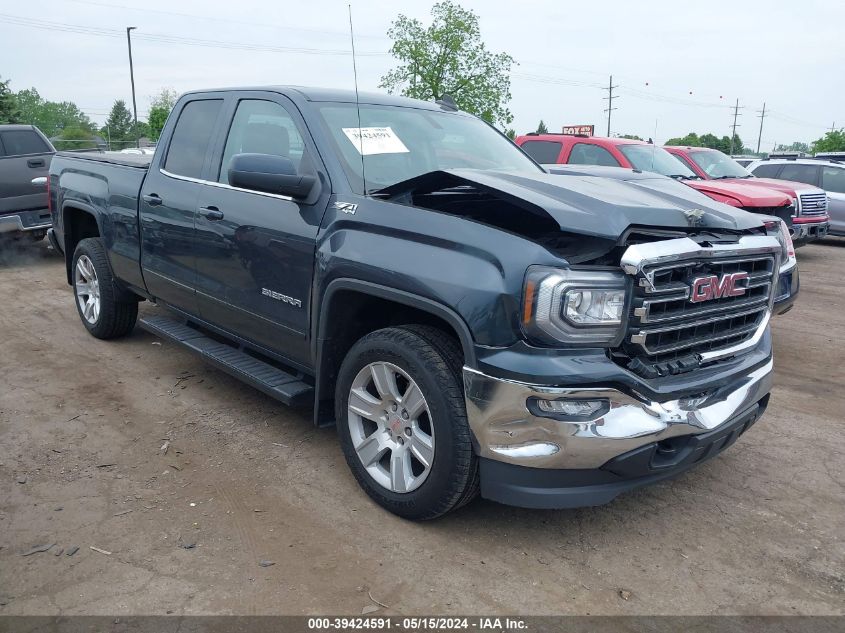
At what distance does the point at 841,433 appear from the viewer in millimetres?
4375

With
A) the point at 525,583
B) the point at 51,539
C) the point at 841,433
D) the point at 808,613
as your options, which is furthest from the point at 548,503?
the point at 841,433

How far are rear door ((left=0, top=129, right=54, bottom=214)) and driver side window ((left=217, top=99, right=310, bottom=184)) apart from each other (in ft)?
22.9

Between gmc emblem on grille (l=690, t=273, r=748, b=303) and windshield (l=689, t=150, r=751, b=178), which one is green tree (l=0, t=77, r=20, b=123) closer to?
windshield (l=689, t=150, r=751, b=178)

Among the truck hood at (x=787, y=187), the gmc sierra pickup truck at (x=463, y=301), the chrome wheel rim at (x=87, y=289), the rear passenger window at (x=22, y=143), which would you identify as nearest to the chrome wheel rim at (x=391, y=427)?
the gmc sierra pickup truck at (x=463, y=301)

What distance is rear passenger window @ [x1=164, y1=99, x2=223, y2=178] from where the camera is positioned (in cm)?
457

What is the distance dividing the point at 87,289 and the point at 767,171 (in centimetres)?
1323

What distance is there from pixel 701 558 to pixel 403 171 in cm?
237

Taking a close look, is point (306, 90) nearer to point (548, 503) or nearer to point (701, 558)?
point (548, 503)

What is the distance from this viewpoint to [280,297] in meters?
3.78

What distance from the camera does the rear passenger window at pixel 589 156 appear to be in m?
10.2

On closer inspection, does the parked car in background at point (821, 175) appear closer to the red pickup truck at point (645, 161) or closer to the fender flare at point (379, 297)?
the red pickup truck at point (645, 161)

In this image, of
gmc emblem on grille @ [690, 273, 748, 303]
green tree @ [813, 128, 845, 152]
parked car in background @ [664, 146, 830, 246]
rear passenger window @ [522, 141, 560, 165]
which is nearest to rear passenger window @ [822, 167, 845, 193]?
parked car in background @ [664, 146, 830, 246]

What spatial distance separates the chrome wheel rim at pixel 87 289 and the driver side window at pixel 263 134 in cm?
223

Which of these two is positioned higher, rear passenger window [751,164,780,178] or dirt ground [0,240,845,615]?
rear passenger window [751,164,780,178]
